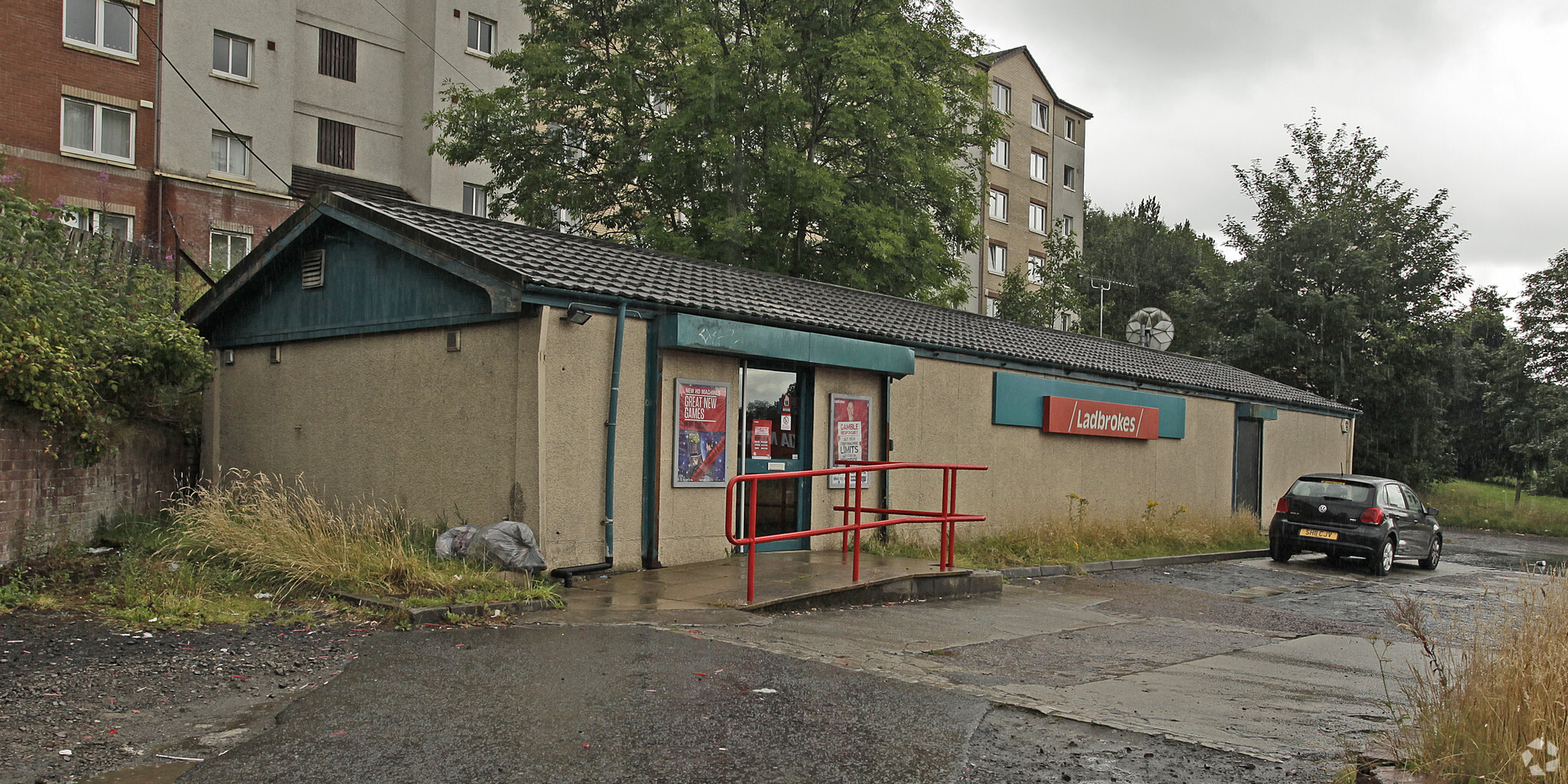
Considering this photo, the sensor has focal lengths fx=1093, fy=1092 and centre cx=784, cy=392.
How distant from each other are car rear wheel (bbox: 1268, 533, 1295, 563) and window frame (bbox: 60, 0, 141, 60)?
27.6 metres

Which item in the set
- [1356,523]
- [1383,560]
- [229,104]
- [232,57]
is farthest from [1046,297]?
[232,57]

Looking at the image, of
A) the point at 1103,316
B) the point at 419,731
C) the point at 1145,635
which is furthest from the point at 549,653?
the point at 1103,316

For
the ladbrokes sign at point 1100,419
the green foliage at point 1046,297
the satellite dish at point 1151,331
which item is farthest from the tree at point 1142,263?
the ladbrokes sign at point 1100,419

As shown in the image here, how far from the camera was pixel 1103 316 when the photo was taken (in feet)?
176

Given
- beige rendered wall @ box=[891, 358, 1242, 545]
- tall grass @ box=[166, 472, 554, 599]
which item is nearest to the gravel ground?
tall grass @ box=[166, 472, 554, 599]

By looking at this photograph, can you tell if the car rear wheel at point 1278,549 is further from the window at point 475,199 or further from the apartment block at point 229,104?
the window at point 475,199

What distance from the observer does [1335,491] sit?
56.5 feet

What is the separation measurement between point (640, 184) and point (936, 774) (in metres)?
23.1

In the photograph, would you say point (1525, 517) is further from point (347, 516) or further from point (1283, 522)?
point (347, 516)

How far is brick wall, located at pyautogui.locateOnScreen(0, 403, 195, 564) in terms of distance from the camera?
33.0ft

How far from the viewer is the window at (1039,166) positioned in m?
48.5

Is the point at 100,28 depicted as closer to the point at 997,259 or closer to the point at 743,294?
the point at 743,294

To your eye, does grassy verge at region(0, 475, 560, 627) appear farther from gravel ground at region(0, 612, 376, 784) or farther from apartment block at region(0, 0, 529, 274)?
apartment block at region(0, 0, 529, 274)

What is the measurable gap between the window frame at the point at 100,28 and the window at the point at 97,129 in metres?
1.32
